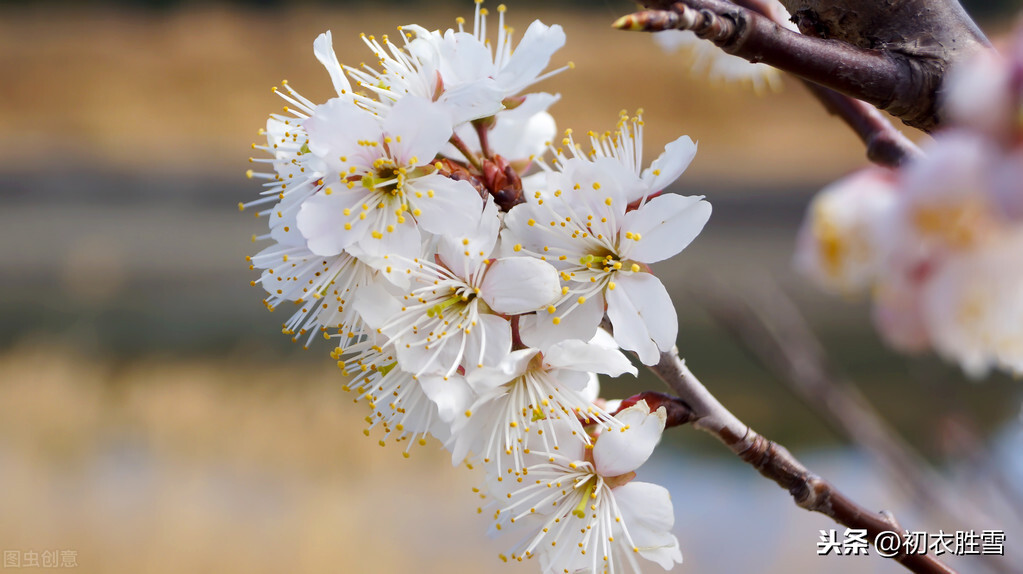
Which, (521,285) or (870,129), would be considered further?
(870,129)

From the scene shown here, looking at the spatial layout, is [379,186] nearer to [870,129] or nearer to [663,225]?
[663,225]

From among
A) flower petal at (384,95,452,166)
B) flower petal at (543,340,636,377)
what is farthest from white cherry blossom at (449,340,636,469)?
flower petal at (384,95,452,166)

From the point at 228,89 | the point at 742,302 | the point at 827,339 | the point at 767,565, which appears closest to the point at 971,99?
the point at 742,302

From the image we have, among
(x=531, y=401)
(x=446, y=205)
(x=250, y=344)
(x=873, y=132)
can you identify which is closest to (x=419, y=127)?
(x=446, y=205)

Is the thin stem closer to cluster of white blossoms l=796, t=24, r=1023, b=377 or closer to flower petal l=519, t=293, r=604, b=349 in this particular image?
cluster of white blossoms l=796, t=24, r=1023, b=377

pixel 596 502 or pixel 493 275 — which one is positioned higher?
pixel 493 275

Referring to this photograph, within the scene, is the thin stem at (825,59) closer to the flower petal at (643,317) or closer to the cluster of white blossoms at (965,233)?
the cluster of white blossoms at (965,233)

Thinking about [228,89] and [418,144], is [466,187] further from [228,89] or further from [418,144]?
[228,89]
